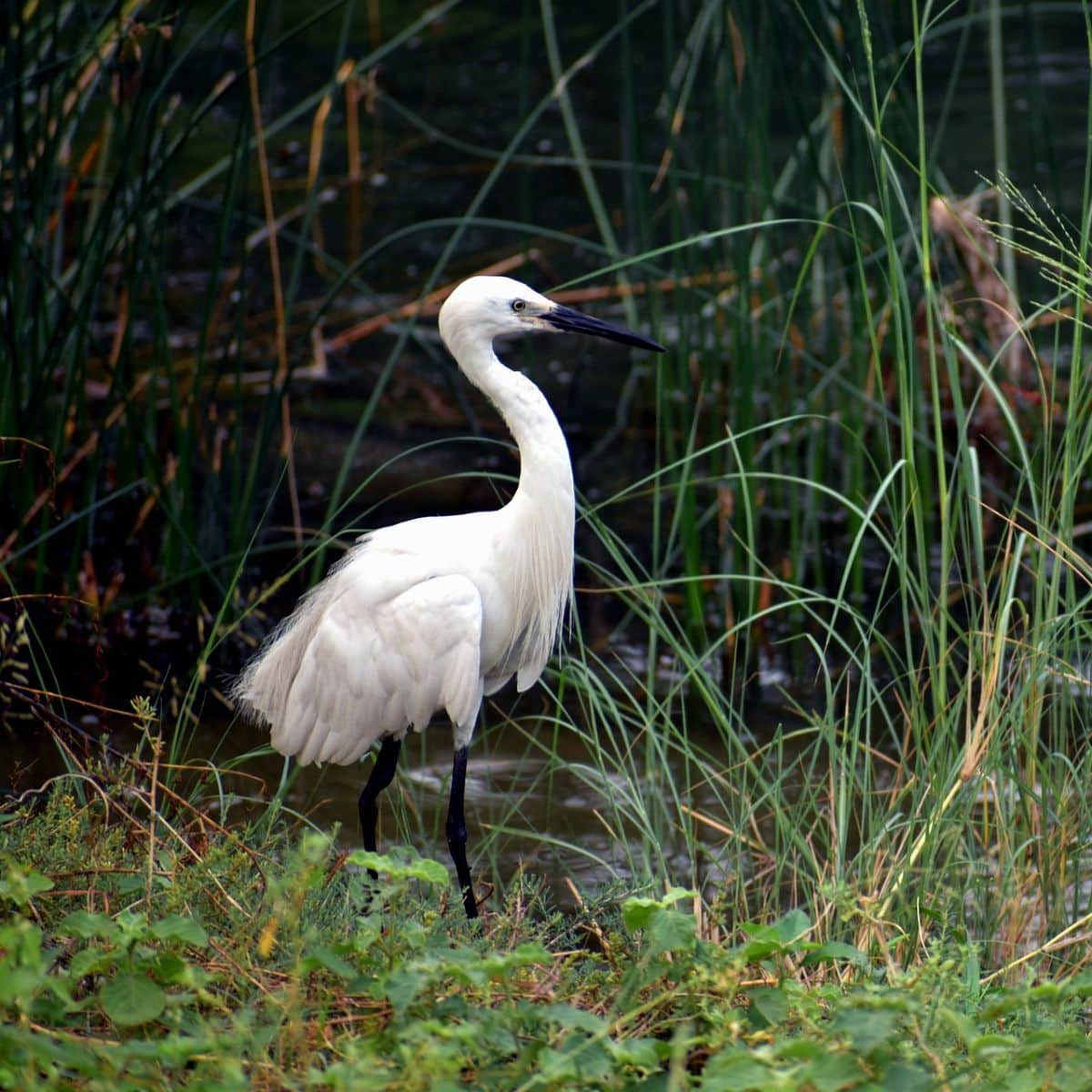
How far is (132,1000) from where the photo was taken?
1.85 metres

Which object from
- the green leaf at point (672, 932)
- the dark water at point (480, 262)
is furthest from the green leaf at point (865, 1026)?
the dark water at point (480, 262)

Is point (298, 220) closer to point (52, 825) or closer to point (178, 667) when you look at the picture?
point (178, 667)

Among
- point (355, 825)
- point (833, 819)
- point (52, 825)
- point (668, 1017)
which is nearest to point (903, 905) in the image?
point (833, 819)

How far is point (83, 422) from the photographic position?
4086 millimetres

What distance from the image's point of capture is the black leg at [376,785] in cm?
313

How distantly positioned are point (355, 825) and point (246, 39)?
75.1 inches

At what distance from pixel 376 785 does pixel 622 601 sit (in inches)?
65.1

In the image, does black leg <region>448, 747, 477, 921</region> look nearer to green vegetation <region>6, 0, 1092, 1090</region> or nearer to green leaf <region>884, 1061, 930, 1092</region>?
green vegetation <region>6, 0, 1092, 1090</region>

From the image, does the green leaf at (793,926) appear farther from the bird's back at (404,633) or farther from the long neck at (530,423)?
the long neck at (530,423)

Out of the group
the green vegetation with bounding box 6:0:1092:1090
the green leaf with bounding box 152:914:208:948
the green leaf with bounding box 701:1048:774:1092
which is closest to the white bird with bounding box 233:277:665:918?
the green vegetation with bounding box 6:0:1092:1090

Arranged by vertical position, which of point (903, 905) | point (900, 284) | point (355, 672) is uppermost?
point (900, 284)

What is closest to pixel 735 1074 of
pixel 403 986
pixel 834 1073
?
pixel 834 1073

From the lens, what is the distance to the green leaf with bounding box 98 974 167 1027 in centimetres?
183

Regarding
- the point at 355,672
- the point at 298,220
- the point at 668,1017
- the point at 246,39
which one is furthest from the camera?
the point at 298,220
